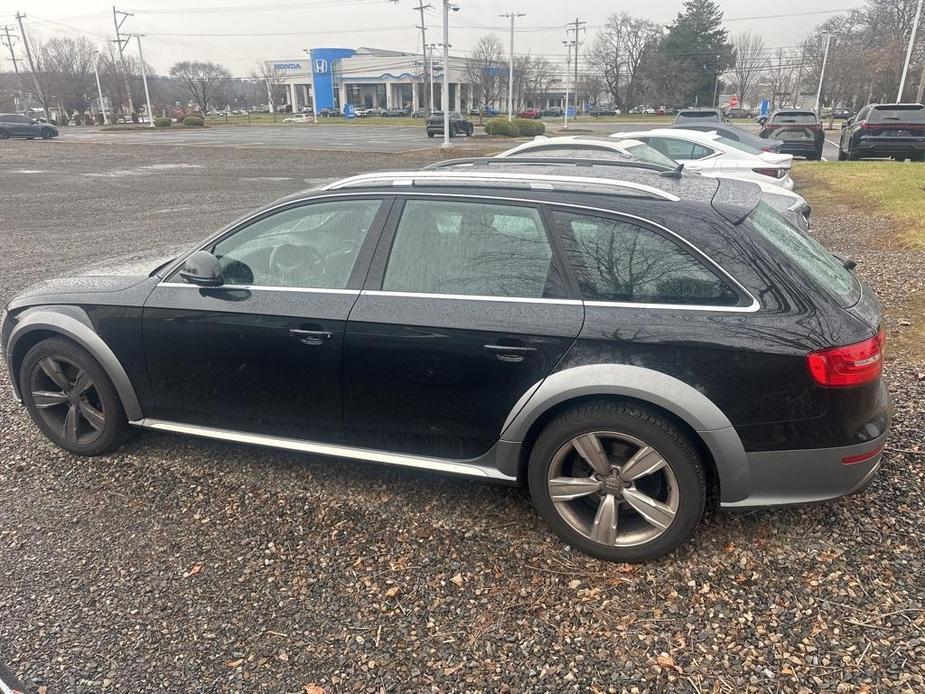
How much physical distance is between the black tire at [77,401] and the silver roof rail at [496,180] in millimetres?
1672

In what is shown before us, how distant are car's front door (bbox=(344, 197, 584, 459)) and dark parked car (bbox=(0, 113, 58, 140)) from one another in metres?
Answer: 46.8

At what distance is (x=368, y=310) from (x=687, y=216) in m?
1.46

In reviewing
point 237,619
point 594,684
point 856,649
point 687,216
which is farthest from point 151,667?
point 687,216

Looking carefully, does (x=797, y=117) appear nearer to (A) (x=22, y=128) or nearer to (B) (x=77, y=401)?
(B) (x=77, y=401)

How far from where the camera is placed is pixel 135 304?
3.40m

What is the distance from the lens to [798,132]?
19859 mm

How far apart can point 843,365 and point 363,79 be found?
109 m

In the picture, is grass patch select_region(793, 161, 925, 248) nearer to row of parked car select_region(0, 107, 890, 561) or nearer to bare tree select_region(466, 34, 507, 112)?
row of parked car select_region(0, 107, 890, 561)

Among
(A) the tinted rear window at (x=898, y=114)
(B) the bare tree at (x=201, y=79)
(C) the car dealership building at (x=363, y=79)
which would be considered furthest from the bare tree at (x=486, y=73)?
(A) the tinted rear window at (x=898, y=114)

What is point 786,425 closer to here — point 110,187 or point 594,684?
point 594,684

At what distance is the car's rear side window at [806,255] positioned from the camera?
2709 millimetres

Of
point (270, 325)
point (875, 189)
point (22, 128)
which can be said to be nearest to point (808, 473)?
point (270, 325)

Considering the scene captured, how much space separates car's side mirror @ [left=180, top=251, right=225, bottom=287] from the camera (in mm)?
3209

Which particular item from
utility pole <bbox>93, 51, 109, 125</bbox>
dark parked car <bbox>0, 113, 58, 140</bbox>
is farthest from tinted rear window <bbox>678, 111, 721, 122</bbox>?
utility pole <bbox>93, 51, 109, 125</bbox>
